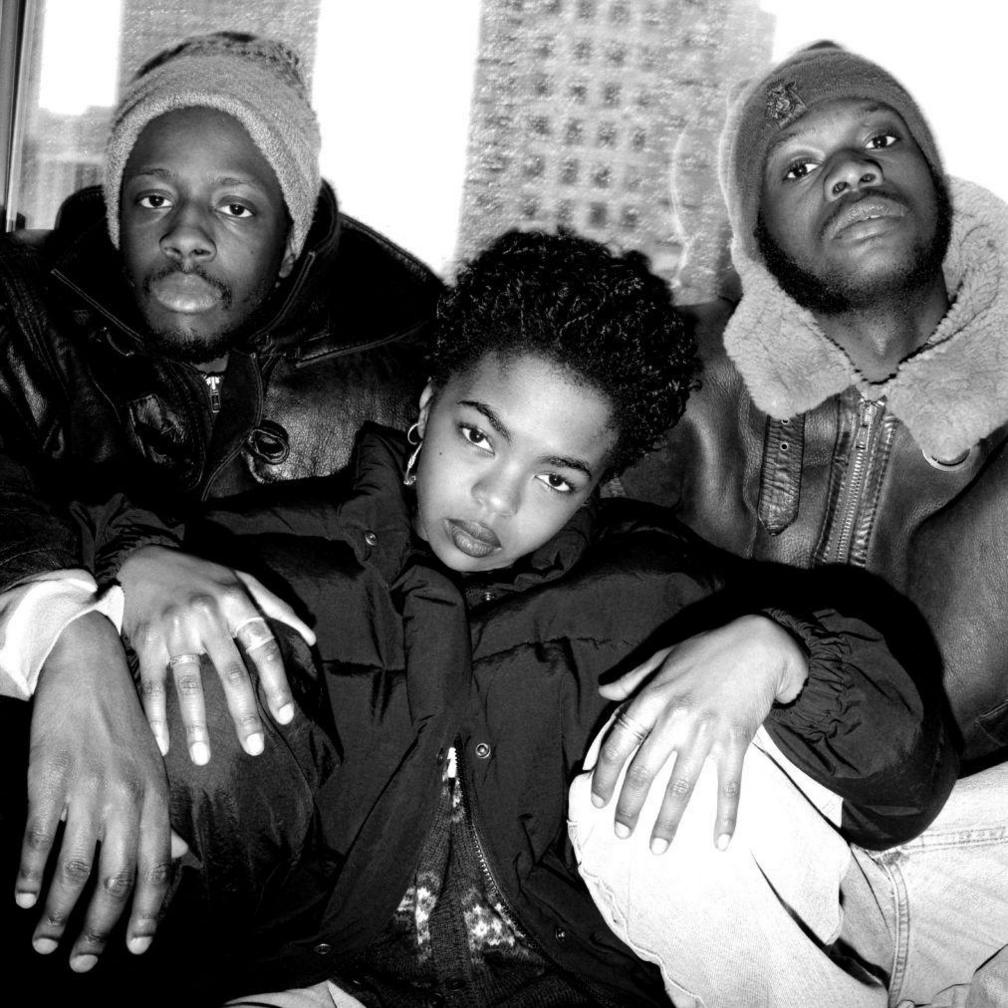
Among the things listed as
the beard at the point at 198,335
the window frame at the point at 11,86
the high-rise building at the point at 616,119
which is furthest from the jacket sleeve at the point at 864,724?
the window frame at the point at 11,86

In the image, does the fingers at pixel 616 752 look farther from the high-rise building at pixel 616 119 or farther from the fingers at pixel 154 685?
the high-rise building at pixel 616 119

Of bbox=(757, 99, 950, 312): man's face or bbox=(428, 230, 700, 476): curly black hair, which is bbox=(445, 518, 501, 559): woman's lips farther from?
A: bbox=(757, 99, 950, 312): man's face

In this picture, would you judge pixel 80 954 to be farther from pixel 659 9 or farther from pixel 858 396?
pixel 659 9

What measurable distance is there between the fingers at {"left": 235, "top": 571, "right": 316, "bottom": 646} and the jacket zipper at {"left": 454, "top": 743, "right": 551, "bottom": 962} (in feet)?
0.75

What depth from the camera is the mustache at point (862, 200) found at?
152 cm

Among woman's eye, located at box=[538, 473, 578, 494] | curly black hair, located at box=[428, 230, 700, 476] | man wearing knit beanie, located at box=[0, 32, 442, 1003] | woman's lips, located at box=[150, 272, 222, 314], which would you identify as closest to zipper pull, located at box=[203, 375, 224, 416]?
man wearing knit beanie, located at box=[0, 32, 442, 1003]

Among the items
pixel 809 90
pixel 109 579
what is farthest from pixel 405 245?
pixel 109 579

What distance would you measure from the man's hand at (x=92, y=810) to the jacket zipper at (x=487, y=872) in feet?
1.03

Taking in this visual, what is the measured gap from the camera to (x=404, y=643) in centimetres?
113

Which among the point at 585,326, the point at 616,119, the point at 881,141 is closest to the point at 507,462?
the point at 585,326

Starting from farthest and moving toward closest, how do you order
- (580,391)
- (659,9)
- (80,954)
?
(659,9), (580,391), (80,954)

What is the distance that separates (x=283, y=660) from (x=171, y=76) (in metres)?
1.09

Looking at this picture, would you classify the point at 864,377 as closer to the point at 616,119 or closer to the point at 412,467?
the point at 412,467

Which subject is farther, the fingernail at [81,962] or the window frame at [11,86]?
the window frame at [11,86]
